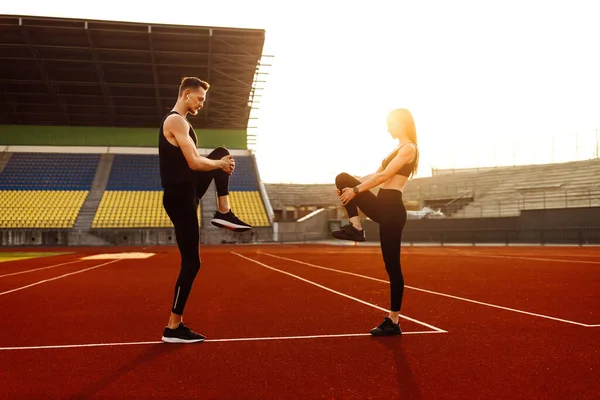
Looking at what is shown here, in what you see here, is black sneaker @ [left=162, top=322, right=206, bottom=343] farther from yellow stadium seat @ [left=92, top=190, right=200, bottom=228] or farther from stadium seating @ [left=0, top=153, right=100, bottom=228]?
stadium seating @ [left=0, top=153, right=100, bottom=228]

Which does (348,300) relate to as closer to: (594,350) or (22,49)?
(594,350)

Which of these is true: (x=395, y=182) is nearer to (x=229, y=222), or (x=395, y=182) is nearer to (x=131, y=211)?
(x=229, y=222)

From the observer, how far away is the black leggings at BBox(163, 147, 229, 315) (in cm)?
475

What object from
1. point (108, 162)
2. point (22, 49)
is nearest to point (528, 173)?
point (108, 162)

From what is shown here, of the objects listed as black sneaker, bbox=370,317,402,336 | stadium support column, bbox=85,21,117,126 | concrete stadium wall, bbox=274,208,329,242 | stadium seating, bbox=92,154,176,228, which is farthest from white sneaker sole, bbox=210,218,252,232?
concrete stadium wall, bbox=274,208,329,242

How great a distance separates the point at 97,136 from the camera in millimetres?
45312

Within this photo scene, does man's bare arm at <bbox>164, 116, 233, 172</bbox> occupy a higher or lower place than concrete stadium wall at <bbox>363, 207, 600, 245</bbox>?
higher

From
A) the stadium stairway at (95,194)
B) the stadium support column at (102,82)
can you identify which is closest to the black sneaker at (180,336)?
the stadium support column at (102,82)

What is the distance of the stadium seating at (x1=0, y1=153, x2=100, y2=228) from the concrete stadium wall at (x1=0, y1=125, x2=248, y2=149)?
1.25m

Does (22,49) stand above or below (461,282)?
above

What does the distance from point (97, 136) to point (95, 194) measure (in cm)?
636

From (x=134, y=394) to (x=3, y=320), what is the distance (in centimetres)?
384

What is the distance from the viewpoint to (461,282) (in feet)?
34.2

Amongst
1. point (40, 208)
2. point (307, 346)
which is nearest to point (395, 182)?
point (307, 346)
